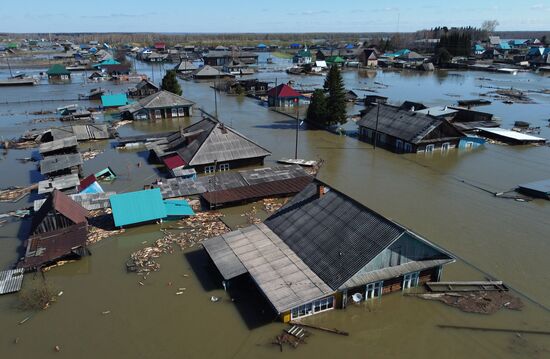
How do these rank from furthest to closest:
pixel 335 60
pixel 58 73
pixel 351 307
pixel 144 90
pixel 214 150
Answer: pixel 335 60 → pixel 58 73 → pixel 144 90 → pixel 214 150 → pixel 351 307

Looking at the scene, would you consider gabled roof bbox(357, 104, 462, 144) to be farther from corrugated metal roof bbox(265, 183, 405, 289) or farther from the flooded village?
corrugated metal roof bbox(265, 183, 405, 289)

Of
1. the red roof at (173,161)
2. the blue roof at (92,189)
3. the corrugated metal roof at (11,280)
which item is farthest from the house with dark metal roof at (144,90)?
the corrugated metal roof at (11,280)

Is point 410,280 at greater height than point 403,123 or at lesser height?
lesser

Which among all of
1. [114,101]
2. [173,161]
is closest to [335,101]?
[173,161]

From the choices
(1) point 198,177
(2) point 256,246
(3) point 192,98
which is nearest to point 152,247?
(2) point 256,246

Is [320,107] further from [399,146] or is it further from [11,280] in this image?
[11,280]

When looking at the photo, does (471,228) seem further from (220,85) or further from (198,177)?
(220,85)

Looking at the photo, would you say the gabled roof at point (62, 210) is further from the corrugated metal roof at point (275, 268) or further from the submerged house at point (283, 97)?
the submerged house at point (283, 97)
